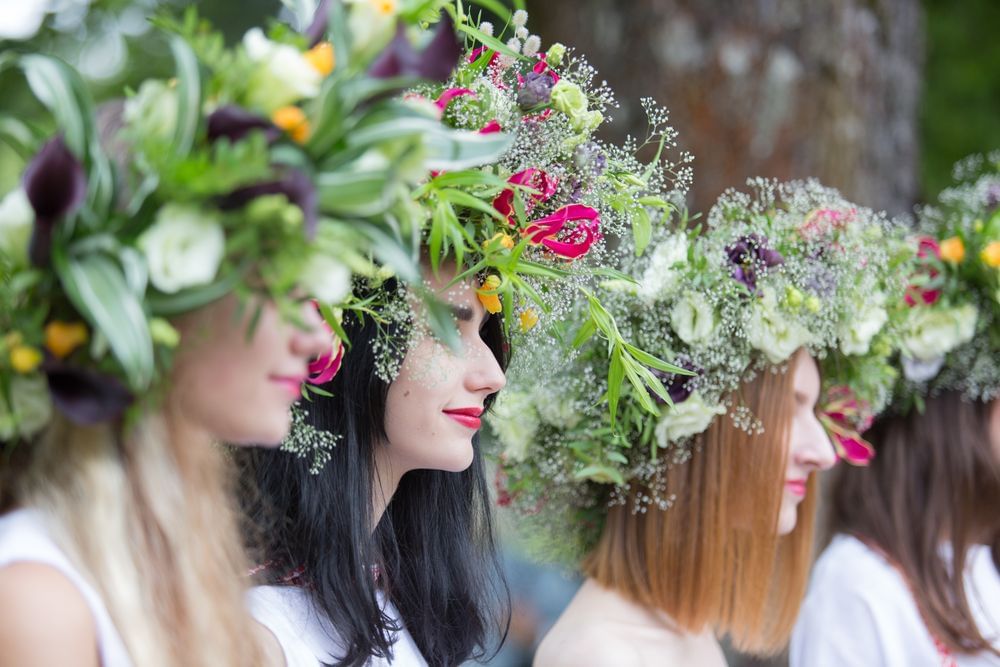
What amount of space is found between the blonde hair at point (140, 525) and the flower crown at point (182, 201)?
0.07 m

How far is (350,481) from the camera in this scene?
218cm

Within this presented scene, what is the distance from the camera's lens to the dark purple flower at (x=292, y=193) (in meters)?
1.33

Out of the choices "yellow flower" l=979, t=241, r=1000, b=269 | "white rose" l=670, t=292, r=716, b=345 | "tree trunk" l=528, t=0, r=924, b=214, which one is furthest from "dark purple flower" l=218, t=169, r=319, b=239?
"tree trunk" l=528, t=0, r=924, b=214

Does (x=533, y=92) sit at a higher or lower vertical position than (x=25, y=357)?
higher

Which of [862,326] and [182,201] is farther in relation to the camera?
[862,326]

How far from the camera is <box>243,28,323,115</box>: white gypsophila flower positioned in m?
1.38

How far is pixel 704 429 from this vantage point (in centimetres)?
277

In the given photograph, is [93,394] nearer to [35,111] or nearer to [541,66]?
[541,66]

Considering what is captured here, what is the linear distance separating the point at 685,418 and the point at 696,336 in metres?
0.22

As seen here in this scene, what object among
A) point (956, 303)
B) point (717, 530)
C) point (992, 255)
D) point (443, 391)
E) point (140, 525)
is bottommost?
point (140, 525)

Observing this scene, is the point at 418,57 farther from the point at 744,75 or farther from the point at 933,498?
the point at 744,75

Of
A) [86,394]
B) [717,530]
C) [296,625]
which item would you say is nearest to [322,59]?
[86,394]

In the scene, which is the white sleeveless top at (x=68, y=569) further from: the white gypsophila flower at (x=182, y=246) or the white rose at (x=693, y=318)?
the white rose at (x=693, y=318)

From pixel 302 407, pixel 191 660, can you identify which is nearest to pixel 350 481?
pixel 302 407
